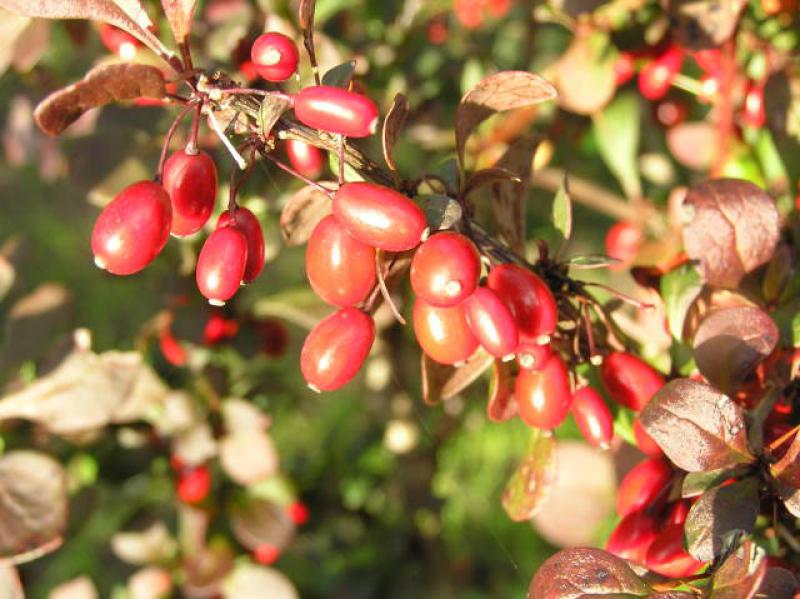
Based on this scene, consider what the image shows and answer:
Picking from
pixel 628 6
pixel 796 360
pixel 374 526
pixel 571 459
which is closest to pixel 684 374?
pixel 796 360

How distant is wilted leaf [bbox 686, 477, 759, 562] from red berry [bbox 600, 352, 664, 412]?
0.15 meters

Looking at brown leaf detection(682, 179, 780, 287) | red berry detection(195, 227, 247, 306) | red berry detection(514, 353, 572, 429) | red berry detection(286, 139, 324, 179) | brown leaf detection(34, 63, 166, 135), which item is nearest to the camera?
brown leaf detection(34, 63, 166, 135)

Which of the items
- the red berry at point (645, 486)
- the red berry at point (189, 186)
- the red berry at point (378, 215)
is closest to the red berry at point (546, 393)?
the red berry at point (645, 486)

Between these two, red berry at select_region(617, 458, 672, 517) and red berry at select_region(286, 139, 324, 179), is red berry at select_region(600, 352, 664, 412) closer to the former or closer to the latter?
red berry at select_region(617, 458, 672, 517)

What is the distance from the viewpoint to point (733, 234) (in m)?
0.99

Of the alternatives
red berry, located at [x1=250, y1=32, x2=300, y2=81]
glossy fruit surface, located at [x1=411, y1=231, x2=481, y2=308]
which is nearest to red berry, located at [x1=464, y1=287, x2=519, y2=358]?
glossy fruit surface, located at [x1=411, y1=231, x2=481, y2=308]

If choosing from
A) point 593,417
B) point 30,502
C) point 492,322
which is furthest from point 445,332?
point 30,502

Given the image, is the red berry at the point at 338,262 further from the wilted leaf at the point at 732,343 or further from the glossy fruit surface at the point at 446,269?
the wilted leaf at the point at 732,343

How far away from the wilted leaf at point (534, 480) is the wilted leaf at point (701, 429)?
0.18m

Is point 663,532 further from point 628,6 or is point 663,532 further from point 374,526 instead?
point 374,526

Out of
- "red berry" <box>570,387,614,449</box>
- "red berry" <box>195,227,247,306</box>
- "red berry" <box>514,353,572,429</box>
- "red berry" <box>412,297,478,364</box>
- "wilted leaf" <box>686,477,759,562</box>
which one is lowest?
"red berry" <box>570,387,614,449</box>

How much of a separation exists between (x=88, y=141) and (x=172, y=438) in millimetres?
555

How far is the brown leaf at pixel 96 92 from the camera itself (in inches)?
25.3

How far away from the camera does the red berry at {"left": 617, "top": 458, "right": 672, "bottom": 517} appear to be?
0.92 m
